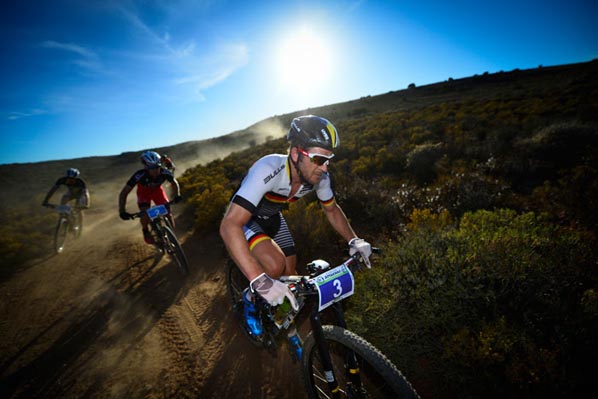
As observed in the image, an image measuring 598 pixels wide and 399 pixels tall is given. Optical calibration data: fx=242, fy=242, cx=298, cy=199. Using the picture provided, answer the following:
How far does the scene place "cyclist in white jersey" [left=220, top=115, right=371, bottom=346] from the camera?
1.94 meters

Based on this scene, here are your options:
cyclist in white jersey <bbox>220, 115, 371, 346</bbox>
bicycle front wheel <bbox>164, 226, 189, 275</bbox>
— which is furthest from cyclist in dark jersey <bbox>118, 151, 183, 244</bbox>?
cyclist in white jersey <bbox>220, 115, 371, 346</bbox>

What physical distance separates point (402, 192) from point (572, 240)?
3730 mm

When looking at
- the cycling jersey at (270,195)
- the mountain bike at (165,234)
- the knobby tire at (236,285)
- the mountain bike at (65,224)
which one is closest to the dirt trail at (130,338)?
the mountain bike at (165,234)

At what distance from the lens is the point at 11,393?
3.14 m

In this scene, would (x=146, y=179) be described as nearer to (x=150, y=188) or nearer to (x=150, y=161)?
(x=150, y=188)

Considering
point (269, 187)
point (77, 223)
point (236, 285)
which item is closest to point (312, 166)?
point (269, 187)

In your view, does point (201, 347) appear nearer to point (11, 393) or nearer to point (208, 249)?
point (11, 393)

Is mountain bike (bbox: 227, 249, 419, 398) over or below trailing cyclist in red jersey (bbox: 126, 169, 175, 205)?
below

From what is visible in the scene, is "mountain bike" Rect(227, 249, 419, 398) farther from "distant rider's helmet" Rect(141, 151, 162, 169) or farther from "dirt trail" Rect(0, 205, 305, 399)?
"distant rider's helmet" Rect(141, 151, 162, 169)

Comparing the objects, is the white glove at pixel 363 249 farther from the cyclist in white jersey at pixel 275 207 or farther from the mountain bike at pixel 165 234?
the mountain bike at pixel 165 234

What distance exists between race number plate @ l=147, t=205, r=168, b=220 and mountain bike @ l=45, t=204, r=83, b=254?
455 cm

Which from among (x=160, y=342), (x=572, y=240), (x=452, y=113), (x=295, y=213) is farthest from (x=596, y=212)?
(x=452, y=113)

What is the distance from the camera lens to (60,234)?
794 cm

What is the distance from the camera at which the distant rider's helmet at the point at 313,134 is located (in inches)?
94.3
